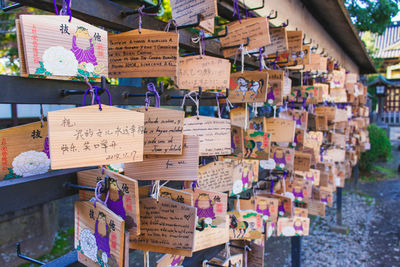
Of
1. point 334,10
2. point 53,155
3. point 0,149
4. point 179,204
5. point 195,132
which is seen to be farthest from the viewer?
point 334,10

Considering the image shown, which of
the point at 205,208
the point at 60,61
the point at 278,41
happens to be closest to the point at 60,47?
the point at 60,61

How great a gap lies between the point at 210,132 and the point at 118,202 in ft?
1.60

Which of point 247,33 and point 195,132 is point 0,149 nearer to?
point 195,132

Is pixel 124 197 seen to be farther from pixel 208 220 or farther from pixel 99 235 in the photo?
pixel 208 220

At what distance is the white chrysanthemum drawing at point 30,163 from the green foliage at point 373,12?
5.31m

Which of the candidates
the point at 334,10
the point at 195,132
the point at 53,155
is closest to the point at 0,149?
the point at 53,155

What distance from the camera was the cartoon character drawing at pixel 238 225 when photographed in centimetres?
144

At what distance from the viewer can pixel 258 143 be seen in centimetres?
154

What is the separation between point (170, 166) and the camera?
3.02 feet

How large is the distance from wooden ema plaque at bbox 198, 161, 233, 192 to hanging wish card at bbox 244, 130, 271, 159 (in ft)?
0.70

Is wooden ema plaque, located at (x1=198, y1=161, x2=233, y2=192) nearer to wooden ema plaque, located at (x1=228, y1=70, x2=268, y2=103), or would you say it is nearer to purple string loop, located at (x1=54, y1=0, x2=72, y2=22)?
wooden ema plaque, located at (x1=228, y1=70, x2=268, y2=103)

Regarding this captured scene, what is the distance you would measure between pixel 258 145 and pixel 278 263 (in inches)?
105

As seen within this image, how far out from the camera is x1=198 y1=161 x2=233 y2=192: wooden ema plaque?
4.13 ft

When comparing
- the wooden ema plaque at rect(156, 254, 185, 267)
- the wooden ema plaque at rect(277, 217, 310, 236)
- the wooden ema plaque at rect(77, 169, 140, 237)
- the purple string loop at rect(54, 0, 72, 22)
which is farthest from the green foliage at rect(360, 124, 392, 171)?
the purple string loop at rect(54, 0, 72, 22)
